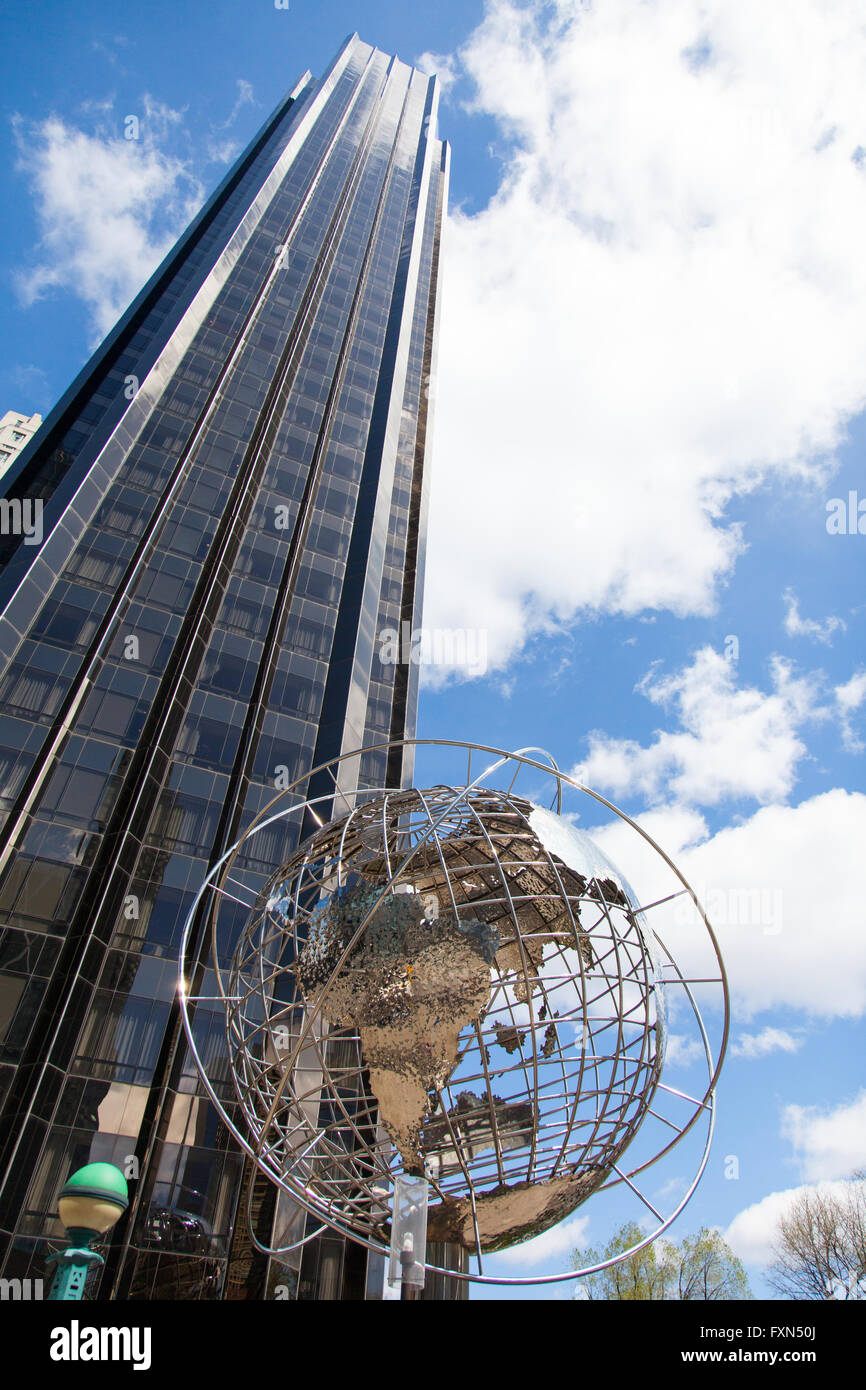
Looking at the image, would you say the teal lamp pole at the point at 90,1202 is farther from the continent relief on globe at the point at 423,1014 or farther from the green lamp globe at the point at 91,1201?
the continent relief on globe at the point at 423,1014

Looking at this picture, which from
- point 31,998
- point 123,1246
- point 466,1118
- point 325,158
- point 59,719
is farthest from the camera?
point 325,158

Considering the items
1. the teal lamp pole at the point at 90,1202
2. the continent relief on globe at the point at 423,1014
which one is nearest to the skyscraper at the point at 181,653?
the teal lamp pole at the point at 90,1202

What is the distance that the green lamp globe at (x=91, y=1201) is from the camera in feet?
20.4

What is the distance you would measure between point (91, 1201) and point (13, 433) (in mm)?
66695

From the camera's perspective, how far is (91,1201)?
625 centimetres

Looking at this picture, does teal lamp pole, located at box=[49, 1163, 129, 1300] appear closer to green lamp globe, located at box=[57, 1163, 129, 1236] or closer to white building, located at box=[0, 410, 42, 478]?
green lamp globe, located at box=[57, 1163, 129, 1236]

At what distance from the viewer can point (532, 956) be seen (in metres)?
7.74

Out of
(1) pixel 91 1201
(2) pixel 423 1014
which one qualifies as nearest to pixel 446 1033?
(2) pixel 423 1014

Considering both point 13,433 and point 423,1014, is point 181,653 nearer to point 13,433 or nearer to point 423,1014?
point 423,1014

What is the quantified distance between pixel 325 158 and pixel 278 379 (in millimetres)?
26098

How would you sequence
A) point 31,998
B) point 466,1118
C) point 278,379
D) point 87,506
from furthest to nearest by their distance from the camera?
point 278,379, point 87,506, point 31,998, point 466,1118

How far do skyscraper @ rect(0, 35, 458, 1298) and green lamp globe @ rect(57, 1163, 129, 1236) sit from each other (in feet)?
39.1
